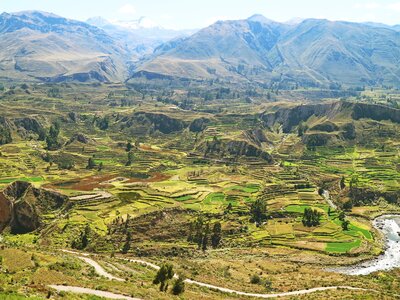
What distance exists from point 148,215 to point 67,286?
64290 millimetres

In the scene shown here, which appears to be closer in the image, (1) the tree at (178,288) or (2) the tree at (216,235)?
(1) the tree at (178,288)

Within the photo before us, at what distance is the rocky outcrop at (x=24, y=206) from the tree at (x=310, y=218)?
6573cm

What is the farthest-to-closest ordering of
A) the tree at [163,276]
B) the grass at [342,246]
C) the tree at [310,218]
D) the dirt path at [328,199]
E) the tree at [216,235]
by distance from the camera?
the dirt path at [328,199], the tree at [310,218], the tree at [216,235], the grass at [342,246], the tree at [163,276]

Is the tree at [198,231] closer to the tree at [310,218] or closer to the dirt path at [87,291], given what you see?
the tree at [310,218]

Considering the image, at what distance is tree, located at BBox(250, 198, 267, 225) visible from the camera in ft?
404

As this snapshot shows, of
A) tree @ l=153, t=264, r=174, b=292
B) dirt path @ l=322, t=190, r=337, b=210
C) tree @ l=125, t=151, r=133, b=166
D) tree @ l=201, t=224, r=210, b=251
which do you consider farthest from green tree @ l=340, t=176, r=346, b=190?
tree @ l=153, t=264, r=174, b=292

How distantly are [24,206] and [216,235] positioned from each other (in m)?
47.5

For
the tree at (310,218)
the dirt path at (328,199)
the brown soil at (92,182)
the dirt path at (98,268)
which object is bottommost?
the brown soil at (92,182)

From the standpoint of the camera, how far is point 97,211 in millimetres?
118750

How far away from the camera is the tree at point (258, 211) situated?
12319 cm

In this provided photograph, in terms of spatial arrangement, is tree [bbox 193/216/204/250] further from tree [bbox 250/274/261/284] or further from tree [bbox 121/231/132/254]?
tree [bbox 250/274/261/284]

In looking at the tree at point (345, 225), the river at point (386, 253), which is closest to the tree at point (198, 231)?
the river at point (386, 253)

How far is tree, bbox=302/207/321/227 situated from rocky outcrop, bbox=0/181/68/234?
216 feet

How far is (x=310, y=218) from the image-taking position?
121 metres
